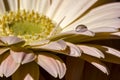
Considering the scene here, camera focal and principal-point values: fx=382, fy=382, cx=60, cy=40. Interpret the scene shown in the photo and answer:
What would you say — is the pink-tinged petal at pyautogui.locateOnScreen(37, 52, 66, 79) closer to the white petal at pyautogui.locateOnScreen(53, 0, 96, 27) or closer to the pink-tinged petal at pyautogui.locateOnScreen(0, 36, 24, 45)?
the pink-tinged petal at pyautogui.locateOnScreen(0, 36, 24, 45)

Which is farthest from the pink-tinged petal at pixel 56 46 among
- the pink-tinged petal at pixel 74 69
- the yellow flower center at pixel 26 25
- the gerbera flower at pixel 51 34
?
the yellow flower center at pixel 26 25

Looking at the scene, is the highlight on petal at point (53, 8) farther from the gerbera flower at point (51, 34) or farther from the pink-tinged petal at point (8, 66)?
the pink-tinged petal at point (8, 66)

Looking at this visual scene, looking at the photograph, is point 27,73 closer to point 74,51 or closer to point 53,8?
point 74,51

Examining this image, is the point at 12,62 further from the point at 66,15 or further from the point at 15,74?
the point at 66,15

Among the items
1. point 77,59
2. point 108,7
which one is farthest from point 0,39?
point 108,7

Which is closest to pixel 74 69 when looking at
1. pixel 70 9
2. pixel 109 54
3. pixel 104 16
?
pixel 109 54

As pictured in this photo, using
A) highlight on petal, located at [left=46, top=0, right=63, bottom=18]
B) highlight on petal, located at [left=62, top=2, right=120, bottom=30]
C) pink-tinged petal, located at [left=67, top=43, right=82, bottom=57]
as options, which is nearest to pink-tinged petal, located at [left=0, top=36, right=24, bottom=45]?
pink-tinged petal, located at [left=67, top=43, right=82, bottom=57]
